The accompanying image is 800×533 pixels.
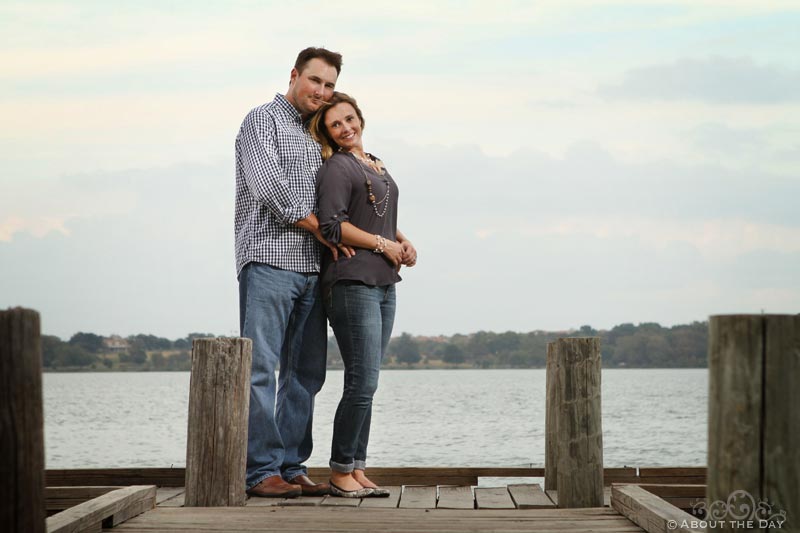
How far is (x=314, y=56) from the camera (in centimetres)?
566

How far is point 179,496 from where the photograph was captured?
580cm

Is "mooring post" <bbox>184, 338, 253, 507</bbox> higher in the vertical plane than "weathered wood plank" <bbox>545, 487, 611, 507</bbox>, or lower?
higher

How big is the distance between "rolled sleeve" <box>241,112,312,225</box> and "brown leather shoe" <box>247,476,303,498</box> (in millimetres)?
1380

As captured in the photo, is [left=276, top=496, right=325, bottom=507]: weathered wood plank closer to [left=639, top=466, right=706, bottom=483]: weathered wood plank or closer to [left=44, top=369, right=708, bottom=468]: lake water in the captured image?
[left=639, top=466, right=706, bottom=483]: weathered wood plank

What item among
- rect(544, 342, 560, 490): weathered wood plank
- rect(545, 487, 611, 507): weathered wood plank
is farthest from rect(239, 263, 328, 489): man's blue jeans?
rect(545, 487, 611, 507): weathered wood plank

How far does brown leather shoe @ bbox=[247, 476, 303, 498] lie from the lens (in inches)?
212

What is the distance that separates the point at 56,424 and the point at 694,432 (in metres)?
25.2

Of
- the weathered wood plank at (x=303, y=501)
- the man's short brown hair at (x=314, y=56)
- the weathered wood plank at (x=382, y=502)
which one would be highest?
the man's short brown hair at (x=314, y=56)

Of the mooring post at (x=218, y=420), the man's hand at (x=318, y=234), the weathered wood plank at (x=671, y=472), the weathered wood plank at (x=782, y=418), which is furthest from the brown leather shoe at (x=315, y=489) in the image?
the weathered wood plank at (x=782, y=418)

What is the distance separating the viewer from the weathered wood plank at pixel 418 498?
17.4ft

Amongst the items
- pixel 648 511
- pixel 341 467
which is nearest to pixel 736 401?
pixel 648 511

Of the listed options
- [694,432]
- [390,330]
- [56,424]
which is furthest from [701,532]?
[56,424]

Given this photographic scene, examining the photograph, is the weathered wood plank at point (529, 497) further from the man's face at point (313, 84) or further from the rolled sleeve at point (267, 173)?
the man's face at point (313, 84)

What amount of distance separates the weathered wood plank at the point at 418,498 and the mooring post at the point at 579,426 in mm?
707
